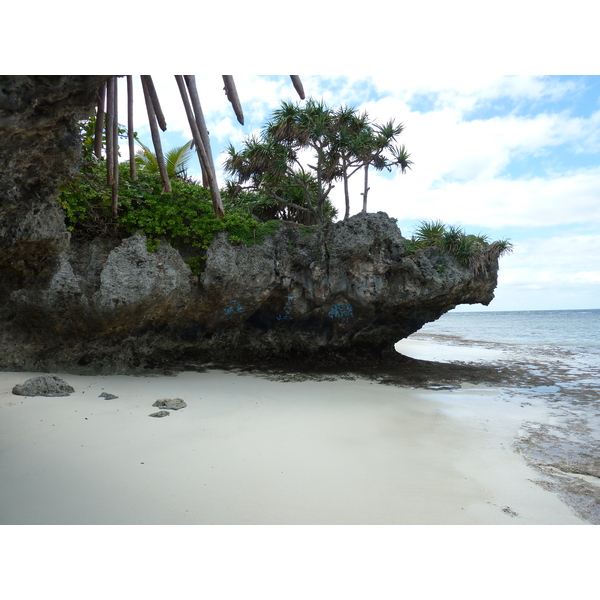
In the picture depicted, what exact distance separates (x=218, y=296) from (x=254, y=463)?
4890mm

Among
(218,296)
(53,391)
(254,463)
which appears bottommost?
(254,463)

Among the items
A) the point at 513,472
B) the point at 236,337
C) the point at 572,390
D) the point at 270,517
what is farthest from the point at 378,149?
the point at 270,517

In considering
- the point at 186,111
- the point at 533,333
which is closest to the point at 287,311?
the point at 186,111

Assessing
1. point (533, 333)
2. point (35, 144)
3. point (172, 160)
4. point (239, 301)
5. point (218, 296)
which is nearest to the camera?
point (35, 144)

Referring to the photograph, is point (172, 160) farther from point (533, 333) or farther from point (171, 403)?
point (533, 333)

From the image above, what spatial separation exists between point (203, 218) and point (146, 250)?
4.34 feet

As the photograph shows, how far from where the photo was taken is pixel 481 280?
33.8 ft

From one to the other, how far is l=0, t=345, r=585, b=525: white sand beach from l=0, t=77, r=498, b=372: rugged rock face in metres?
1.09

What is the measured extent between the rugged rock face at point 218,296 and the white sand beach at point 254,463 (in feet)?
3.56

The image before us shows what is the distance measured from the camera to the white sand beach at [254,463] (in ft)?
10.3

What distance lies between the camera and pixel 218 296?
8.52 meters

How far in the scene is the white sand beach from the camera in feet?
10.3

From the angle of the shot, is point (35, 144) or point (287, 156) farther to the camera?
point (287, 156)

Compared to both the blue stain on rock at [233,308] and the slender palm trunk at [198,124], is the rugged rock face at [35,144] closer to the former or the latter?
the slender palm trunk at [198,124]
